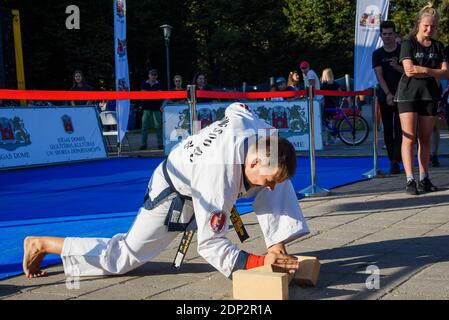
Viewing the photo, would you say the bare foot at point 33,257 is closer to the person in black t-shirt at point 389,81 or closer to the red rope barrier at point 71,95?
the red rope barrier at point 71,95

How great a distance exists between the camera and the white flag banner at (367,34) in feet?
42.6

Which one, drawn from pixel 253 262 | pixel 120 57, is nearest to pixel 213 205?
pixel 253 262

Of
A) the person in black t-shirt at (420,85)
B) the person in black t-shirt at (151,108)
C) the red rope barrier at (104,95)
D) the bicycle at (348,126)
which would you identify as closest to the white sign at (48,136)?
the person in black t-shirt at (151,108)

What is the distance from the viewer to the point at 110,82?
40.0 meters

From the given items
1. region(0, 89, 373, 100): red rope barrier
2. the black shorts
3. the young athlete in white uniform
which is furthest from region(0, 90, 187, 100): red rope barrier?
the black shorts

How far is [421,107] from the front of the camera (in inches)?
283

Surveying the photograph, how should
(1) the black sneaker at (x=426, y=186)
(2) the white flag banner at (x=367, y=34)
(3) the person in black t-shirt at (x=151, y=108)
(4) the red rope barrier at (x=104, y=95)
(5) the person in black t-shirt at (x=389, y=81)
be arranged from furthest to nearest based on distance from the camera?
(3) the person in black t-shirt at (x=151, y=108) → (2) the white flag banner at (x=367, y=34) → (5) the person in black t-shirt at (x=389, y=81) → (1) the black sneaker at (x=426, y=186) → (4) the red rope barrier at (x=104, y=95)

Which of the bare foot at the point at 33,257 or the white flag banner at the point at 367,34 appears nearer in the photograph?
the bare foot at the point at 33,257

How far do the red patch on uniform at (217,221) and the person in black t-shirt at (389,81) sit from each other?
5.78 metres

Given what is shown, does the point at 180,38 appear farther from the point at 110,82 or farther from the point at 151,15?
the point at 110,82

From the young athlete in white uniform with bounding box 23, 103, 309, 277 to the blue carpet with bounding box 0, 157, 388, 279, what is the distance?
61 centimetres

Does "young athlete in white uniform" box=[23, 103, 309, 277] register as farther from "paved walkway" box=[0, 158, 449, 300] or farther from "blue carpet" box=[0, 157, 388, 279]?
"blue carpet" box=[0, 157, 388, 279]

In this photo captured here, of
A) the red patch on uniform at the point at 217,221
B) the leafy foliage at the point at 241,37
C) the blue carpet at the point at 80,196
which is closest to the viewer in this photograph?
the red patch on uniform at the point at 217,221

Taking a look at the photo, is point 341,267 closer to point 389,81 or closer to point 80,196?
point 80,196
